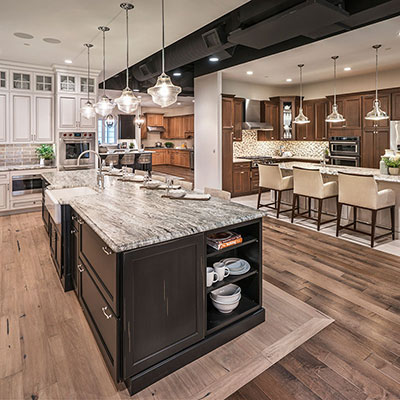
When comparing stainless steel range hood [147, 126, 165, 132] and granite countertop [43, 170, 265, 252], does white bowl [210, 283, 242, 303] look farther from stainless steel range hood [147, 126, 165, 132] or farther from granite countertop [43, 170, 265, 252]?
stainless steel range hood [147, 126, 165, 132]

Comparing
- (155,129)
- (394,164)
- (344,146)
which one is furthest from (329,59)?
(155,129)

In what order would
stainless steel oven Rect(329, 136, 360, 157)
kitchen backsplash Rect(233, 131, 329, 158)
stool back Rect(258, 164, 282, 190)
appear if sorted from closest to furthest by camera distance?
stool back Rect(258, 164, 282, 190) → stainless steel oven Rect(329, 136, 360, 157) → kitchen backsplash Rect(233, 131, 329, 158)

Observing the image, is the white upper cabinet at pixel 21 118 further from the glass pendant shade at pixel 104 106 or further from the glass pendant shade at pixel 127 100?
the glass pendant shade at pixel 127 100

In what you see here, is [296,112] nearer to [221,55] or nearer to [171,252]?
[221,55]

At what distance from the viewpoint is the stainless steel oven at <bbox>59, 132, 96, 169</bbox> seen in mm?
6492

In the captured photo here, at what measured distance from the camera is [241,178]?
7.87 meters

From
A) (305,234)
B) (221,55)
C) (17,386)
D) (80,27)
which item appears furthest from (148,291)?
(221,55)

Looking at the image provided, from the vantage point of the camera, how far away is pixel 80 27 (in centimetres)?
406

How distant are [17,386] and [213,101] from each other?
6471 millimetres

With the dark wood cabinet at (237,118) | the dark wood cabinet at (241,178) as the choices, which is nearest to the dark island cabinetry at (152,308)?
the dark wood cabinet at (241,178)

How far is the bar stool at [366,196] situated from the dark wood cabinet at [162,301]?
3109 millimetres

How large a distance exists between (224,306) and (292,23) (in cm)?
307

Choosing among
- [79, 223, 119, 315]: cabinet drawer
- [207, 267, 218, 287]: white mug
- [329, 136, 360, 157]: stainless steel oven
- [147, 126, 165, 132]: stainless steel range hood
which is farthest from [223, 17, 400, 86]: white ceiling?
[147, 126, 165, 132]: stainless steel range hood

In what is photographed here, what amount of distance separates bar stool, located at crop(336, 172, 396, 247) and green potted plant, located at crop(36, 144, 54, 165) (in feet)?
18.4
